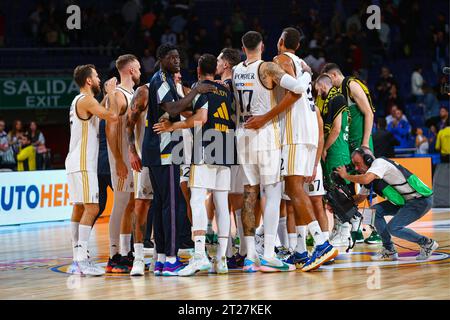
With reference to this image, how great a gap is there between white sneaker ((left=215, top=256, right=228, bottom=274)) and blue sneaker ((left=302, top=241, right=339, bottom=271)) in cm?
78

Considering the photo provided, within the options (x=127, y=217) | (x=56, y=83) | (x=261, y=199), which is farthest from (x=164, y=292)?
(x=56, y=83)

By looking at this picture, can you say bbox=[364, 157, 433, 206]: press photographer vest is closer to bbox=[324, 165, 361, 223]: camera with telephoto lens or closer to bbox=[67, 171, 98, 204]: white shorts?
bbox=[324, 165, 361, 223]: camera with telephoto lens

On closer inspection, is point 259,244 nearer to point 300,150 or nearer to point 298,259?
point 298,259

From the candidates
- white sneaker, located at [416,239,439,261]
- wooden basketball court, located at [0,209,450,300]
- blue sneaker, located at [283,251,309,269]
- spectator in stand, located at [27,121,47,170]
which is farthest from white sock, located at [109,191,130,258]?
spectator in stand, located at [27,121,47,170]

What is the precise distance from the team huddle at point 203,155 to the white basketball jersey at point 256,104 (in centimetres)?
1

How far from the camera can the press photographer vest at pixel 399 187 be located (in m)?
10.1

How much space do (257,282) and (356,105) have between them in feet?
13.3

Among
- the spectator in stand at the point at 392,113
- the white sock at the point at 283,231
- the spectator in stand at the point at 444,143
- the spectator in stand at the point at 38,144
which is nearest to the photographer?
the white sock at the point at 283,231

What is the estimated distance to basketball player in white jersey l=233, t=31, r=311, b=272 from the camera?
931cm

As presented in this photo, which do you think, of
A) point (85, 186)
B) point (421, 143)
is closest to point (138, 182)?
point (85, 186)

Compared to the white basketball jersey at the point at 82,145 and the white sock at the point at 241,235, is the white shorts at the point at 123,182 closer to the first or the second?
the white basketball jersey at the point at 82,145

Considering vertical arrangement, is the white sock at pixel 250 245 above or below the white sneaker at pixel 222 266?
above

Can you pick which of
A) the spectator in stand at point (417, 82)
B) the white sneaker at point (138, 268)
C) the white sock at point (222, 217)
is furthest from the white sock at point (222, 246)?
the spectator in stand at point (417, 82)

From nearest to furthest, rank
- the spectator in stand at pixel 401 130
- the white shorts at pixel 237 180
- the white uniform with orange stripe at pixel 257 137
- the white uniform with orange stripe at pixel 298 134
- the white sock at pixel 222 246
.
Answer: the white sock at pixel 222 246, the white uniform with orange stripe at pixel 257 137, the white uniform with orange stripe at pixel 298 134, the white shorts at pixel 237 180, the spectator in stand at pixel 401 130
